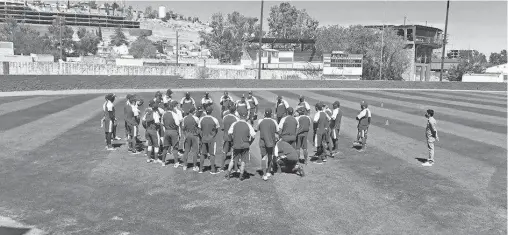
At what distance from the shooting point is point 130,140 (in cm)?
1537

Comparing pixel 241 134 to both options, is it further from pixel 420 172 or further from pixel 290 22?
pixel 290 22

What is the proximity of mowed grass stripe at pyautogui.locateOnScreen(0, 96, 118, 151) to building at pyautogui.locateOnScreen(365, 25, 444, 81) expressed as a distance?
227 feet

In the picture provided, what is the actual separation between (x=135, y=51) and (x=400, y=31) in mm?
107780

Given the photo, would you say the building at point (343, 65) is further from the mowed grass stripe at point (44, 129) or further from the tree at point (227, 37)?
the tree at point (227, 37)

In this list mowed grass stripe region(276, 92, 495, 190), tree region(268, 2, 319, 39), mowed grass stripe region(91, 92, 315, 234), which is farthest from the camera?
tree region(268, 2, 319, 39)

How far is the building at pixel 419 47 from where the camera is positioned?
81.6 m

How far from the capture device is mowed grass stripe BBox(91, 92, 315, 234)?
8688 mm

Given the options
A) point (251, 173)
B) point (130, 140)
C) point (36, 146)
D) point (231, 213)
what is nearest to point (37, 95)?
point (36, 146)

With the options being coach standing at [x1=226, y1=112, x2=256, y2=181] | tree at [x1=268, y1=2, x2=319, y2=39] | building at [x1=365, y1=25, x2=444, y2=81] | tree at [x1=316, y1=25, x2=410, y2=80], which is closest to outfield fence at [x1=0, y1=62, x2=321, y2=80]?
tree at [x1=316, y1=25, x2=410, y2=80]

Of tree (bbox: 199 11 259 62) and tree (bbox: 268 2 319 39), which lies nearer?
tree (bbox: 199 11 259 62)

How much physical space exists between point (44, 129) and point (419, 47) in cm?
8016

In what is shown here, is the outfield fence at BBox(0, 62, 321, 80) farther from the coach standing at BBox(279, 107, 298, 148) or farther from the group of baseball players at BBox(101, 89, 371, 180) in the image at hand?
the coach standing at BBox(279, 107, 298, 148)

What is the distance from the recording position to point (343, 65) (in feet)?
191

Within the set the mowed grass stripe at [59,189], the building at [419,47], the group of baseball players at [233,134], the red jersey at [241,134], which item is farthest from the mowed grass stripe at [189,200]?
the building at [419,47]
